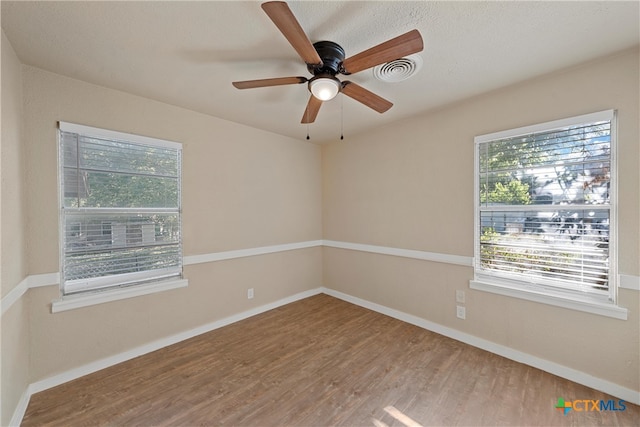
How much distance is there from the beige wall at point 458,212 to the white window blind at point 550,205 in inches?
3.7

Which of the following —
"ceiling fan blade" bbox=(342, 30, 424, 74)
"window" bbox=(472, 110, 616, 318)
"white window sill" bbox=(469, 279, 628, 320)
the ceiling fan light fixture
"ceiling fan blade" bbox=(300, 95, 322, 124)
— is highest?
"ceiling fan blade" bbox=(342, 30, 424, 74)

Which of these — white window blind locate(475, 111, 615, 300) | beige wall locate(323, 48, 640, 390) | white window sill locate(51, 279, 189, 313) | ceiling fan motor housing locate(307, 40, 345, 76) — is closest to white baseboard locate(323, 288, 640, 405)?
beige wall locate(323, 48, 640, 390)

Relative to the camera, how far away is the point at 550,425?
1.66 metres

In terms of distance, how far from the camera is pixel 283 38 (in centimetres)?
165

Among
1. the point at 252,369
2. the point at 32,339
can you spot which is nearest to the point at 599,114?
the point at 252,369

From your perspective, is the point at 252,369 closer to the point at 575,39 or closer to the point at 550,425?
the point at 550,425

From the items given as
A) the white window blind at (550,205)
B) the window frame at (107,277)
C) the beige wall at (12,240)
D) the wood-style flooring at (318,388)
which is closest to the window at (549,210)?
the white window blind at (550,205)

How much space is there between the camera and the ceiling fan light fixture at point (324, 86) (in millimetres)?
1642

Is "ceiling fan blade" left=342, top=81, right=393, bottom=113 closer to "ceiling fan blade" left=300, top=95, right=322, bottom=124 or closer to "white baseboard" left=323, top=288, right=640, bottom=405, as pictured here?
"ceiling fan blade" left=300, top=95, right=322, bottom=124

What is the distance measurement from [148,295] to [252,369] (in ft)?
4.24

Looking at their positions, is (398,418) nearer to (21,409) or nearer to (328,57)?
(328,57)

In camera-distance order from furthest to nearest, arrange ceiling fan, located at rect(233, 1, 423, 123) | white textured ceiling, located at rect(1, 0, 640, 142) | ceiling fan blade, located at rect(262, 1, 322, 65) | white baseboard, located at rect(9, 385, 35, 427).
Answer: white baseboard, located at rect(9, 385, 35, 427), white textured ceiling, located at rect(1, 0, 640, 142), ceiling fan, located at rect(233, 1, 423, 123), ceiling fan blade, located at rect(262, 1, 322, 65)

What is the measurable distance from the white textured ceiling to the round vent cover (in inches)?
3.5

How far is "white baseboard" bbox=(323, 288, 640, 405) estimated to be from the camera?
74.2 inches
